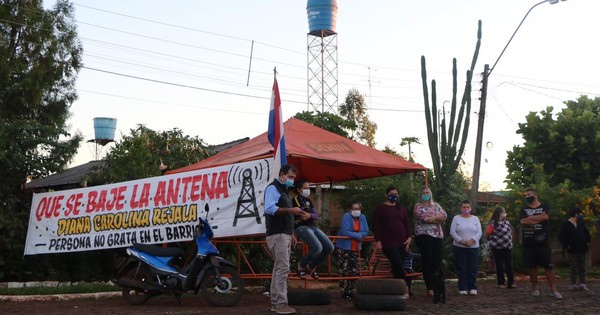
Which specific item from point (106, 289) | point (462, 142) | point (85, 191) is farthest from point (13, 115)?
point (462, 142)

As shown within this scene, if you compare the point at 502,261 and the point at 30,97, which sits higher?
the point at 30,97

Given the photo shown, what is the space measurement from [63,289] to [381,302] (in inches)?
216

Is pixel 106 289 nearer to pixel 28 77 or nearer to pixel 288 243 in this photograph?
pixel 288 243

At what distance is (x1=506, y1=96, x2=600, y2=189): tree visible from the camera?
23906mm

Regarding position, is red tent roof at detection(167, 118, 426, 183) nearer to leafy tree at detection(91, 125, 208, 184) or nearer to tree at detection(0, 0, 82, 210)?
leafy tree at detection(91, 125, 208, 184)

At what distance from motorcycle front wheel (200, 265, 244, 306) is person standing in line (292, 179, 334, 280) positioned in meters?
0.94

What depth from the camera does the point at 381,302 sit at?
33.1 ft

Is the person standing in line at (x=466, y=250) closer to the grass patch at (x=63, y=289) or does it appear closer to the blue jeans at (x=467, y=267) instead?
the blue jeans at (x=467, y=267)

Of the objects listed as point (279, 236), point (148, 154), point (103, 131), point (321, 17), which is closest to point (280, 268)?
point (279, 236)

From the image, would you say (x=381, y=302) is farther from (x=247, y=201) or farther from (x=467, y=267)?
(x=467, y=267)

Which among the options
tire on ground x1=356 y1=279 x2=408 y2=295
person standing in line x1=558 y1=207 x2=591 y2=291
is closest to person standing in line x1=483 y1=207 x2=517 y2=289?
person standing in line x1=558 y1=207 x2=591 y2=291

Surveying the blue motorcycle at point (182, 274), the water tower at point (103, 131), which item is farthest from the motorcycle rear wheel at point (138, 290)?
the water tower at point (103, 131)

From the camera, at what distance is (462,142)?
57.5 ft

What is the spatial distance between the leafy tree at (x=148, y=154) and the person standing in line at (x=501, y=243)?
669 centimetres
